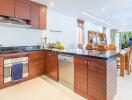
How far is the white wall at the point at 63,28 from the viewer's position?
5266mm

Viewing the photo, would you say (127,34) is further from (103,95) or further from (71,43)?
(103,95)

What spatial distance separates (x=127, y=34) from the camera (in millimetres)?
12211

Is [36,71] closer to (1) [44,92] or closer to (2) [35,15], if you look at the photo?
(1) [44,92]

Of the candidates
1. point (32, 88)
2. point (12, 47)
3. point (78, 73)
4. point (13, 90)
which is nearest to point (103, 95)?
point (78, 73)

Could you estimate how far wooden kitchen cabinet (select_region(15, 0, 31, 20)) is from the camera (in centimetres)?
350

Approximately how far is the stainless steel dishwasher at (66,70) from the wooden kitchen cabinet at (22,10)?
67.6 inches

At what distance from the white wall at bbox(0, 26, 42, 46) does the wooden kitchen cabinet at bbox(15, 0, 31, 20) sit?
51cm

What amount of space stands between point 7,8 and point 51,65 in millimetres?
2113

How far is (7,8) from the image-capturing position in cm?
326

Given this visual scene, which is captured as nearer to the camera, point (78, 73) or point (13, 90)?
point (78, 73)

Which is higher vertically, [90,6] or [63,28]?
[90,6]

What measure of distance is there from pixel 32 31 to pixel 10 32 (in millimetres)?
873

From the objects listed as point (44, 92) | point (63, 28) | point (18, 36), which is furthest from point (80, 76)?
point (63, 28)

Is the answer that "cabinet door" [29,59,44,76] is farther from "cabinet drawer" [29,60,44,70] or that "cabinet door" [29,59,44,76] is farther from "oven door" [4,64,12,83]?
"oven door" [4,64,12,83]
